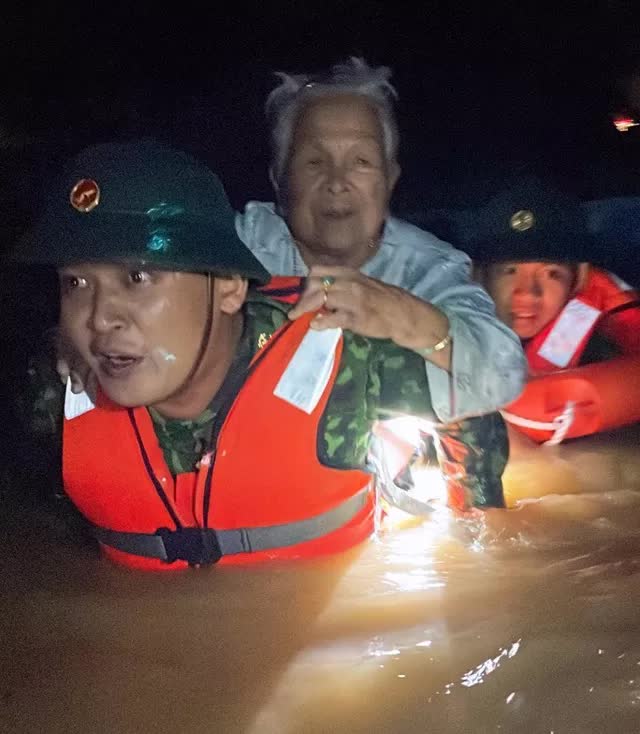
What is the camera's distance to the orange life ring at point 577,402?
2.45m

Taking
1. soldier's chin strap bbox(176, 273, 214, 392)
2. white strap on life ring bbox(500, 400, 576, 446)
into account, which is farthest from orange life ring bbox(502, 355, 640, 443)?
soldier's chin strap bbox(176, 273, 214, 392)

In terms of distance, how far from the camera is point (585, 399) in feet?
8.04

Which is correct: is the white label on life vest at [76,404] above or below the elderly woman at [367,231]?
below

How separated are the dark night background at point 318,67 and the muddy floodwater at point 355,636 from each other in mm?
988

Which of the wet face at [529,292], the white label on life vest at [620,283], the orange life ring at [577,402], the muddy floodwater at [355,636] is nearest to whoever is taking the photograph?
the muddy floodwater at [355,636]

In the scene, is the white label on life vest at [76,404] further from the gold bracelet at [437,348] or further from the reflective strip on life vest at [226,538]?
the gold bracelet at [437,348]

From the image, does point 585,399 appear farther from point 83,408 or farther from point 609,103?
point 83,408

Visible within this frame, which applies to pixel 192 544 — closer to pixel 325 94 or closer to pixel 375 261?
pixel 375 261

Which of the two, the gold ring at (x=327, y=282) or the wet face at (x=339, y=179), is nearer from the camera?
the gold ring at (x=327, y=282)

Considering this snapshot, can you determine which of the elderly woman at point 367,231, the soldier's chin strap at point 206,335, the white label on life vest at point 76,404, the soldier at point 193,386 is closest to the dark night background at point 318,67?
the elderly woman at point 367,231

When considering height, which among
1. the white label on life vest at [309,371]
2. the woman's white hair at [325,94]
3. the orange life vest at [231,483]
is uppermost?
the woman's white hair at [325,94]

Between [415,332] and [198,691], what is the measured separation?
26.6 inches

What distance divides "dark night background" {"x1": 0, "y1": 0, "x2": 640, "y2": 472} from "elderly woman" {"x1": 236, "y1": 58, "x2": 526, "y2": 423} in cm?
40

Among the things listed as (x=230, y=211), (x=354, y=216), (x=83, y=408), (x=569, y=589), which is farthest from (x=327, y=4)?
(x=569, y=589)
